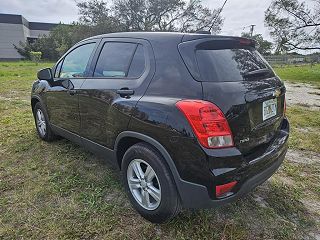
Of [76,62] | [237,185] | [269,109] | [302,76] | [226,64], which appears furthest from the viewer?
[302,76]

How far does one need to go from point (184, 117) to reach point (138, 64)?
851mm

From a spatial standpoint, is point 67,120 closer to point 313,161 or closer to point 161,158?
point 161,158

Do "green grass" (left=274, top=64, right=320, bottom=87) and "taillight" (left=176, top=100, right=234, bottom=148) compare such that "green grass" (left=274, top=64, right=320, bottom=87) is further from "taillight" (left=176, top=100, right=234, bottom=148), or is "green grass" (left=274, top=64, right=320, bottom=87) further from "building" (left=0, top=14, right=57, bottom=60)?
"building" (left=0, top=14, right=57, bottom=60)

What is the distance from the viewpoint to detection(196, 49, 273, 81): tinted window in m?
2.14

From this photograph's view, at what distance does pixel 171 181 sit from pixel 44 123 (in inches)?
117

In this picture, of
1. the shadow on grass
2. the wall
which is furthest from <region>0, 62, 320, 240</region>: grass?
the wall

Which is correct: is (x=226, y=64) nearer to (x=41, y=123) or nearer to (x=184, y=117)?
(x=184, y=117)

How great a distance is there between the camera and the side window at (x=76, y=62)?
3.33 meters

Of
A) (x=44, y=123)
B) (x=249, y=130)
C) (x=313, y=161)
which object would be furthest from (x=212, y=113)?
(x=44, y=123)

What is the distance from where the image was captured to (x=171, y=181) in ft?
7.21

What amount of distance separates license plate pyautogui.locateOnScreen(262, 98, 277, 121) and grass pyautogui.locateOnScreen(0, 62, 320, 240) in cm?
98

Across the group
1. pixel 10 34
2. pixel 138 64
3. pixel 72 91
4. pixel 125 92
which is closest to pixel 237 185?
pixel 125 92

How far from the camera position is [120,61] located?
110 inches

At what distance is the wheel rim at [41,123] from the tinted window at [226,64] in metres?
3.12
